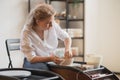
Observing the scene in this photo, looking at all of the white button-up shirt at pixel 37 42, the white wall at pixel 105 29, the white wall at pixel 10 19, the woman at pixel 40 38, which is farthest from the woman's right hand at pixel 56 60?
the white wall at pixel 105 29

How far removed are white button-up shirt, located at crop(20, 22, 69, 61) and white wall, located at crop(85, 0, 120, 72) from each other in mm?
2141

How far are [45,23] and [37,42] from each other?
0.69 ft

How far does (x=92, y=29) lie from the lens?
455 cm

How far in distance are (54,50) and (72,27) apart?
223cm

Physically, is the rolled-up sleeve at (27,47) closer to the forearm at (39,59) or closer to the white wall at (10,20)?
the forearm at (39,59)

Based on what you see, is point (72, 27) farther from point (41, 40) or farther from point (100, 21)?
point (41, 40)

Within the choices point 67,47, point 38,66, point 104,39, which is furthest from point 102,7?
point 38,66

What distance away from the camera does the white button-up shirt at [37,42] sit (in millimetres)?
2156

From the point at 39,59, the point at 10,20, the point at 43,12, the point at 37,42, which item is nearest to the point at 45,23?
the point at 43,12

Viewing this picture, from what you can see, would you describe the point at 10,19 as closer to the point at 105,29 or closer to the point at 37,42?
the point at 105,29

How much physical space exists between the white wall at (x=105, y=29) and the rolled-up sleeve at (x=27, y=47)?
238cm

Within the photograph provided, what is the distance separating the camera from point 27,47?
2.15 m

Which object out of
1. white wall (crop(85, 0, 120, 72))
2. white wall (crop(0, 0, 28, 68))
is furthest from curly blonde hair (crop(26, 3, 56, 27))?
white wall (crop(85, 0, 120, 72))

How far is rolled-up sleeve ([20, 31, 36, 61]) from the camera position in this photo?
213 cm
